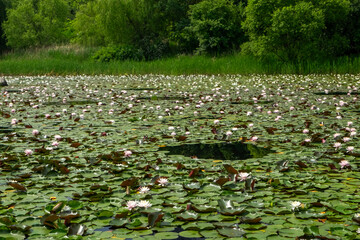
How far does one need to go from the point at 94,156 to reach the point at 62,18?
44.2m

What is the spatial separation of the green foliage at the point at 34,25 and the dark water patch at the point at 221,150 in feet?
127

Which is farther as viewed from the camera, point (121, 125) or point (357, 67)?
point (357, 67)

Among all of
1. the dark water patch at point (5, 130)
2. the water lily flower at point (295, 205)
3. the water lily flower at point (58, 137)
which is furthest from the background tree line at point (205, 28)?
the water lily flower at point (295, 205)

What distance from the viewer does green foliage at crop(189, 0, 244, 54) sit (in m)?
26.4

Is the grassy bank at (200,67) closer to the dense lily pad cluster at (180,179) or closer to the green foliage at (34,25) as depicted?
the dense lily pad cluster at (180,179)

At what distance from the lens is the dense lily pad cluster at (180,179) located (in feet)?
7.68

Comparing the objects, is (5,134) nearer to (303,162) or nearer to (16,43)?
(303,162)

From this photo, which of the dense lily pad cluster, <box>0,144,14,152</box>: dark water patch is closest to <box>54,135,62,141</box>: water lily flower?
the dense lily pad cluster

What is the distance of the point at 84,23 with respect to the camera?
1375 inches

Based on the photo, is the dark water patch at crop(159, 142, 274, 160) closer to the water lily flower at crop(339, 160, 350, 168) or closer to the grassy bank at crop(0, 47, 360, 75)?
the water lily flower at crop(339, 160, 350, 168)

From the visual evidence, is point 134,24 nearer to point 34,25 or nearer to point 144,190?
point 34,25

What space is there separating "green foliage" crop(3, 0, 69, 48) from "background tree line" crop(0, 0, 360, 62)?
0.33ft

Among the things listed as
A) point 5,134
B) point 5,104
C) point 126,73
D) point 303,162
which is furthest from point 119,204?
point 126,73

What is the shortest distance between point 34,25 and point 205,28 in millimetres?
23617
